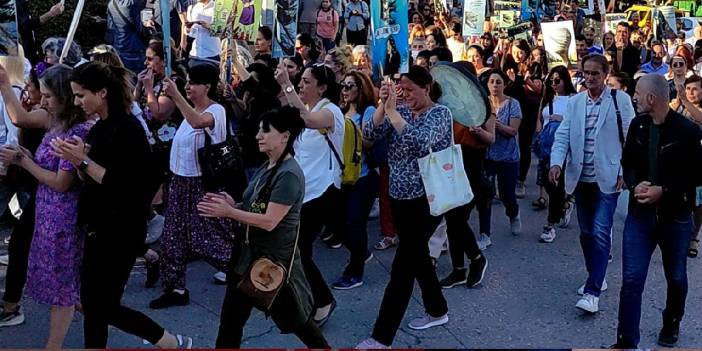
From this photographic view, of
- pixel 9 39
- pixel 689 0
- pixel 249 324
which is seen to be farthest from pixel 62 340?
pixel 689 0

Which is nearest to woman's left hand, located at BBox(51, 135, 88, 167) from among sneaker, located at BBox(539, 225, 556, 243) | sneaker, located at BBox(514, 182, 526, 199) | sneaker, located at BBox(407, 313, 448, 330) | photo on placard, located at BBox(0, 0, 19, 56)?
photo on placard, located at BBox(0, 0, 19, 56)

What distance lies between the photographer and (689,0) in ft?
83.5

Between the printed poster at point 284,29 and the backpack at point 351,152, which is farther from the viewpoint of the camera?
the printed poster at point 284,29

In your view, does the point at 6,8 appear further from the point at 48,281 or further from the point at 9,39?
the point at 48,281

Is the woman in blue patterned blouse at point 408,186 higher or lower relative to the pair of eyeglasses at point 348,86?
lower

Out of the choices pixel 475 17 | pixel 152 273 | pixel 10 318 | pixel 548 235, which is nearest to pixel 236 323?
pixel 10 318

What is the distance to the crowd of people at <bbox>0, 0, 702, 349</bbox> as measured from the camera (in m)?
4.19

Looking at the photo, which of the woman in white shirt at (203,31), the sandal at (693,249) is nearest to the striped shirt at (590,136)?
the sandal at (693,249)

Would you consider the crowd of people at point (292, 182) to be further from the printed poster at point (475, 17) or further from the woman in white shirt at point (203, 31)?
the printed poster at point (475, 17)

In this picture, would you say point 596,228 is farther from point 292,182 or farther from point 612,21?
point 612,21

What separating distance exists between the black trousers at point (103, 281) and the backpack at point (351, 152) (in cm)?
174

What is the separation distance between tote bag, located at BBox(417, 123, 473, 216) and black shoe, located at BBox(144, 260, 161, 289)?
2188 mm

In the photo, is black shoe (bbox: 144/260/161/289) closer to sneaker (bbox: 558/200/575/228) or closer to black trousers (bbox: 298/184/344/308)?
black trousers (bbox: 298/184/344/308)

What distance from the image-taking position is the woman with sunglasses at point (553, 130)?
7355 mm
